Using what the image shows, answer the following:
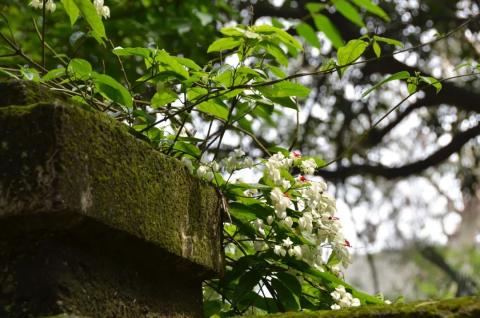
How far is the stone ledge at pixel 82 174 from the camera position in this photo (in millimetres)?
1317

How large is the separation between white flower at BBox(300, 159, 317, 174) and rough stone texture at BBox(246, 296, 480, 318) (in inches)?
39.2

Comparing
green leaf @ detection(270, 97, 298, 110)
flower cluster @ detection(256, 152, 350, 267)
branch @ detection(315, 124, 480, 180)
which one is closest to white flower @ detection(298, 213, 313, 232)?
flower cluster @ detection(256, 152, 350, 267)

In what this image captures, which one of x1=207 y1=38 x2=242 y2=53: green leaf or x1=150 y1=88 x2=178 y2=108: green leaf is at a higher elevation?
x1=207 y1=38 x2=242 y2=53: green leaf

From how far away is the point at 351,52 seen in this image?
7.11 feet

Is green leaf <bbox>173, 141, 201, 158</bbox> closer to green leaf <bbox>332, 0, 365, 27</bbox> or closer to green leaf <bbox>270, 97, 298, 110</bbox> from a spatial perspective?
green leaf <bbox>270, 97, 298, 110</bbox>

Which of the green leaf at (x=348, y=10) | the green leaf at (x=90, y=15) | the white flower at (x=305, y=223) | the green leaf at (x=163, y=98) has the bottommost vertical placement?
the white flower at (x=305, y=223)

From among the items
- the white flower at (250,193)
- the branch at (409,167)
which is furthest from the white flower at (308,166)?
the branch at (409,167)

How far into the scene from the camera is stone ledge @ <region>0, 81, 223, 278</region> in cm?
132

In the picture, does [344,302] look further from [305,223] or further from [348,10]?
[348,10]

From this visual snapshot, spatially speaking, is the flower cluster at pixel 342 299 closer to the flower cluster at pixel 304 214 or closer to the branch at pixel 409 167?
the flower cluster at pixel 304 214

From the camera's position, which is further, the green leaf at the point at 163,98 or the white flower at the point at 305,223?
the white flower at the point at 305,223

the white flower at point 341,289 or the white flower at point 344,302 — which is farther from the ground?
the white flower at point 341,289

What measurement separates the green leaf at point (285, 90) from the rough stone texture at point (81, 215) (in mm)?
533

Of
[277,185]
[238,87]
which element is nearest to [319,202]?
[277,185]
